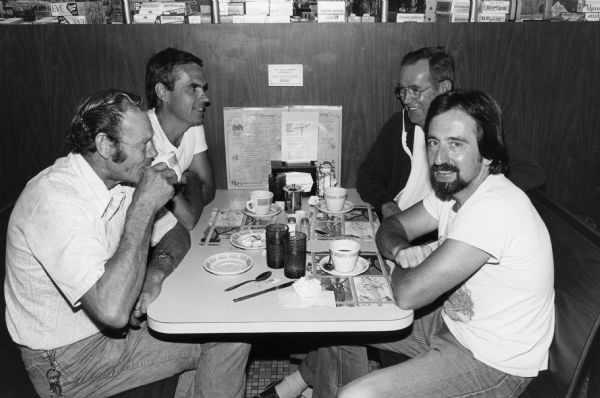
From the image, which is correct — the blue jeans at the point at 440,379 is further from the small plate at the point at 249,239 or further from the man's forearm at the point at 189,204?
the man's forearm at the point at 189,204

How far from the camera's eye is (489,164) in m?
1.69

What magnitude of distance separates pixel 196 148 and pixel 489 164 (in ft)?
5.03

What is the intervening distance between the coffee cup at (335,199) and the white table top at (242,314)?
71cm

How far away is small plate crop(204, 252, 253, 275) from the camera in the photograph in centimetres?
177

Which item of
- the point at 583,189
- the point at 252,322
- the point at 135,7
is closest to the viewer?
the point at 252,322

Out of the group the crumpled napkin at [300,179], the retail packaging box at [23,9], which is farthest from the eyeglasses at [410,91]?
the retail packaging box at [23,9]

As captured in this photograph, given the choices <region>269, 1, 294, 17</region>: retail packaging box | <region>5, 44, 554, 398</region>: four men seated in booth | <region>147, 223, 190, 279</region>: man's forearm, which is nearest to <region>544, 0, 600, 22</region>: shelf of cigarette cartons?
<region>269, 1, 294, 17</region>: retail packaging box

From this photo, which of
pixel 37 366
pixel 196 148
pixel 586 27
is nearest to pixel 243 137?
pixel 196 148

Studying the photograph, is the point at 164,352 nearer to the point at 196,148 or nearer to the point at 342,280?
the point at 342,280

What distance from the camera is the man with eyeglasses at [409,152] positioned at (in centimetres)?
239

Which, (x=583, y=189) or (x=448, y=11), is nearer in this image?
(x=448, y=11)

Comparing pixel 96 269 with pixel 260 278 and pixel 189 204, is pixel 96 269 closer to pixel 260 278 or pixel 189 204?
pixel 260 278

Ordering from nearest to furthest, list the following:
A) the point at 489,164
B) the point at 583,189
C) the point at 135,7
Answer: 1. the point at 489,164
2. the point at 135,7
3. the point at 583,189

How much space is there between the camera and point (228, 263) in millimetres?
1847
